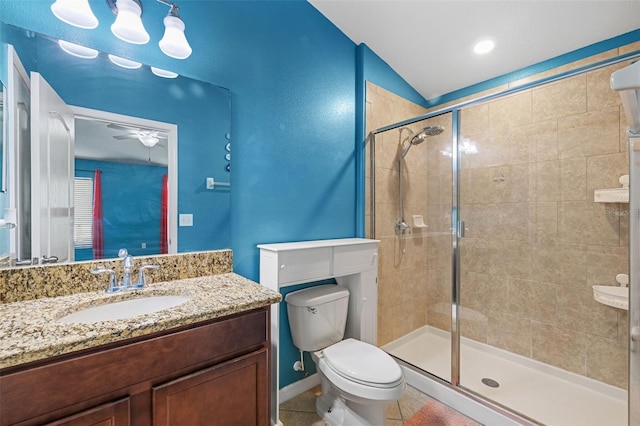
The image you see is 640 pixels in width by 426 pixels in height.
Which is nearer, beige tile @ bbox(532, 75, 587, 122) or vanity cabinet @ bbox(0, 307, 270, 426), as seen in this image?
vanity cabinet @ bbox(0, 307, 270, 426)

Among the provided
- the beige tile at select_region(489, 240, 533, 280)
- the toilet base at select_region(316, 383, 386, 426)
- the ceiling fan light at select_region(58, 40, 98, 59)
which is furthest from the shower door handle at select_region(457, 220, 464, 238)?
the ceiling fan light at select_region(58, 40, 98, 59)

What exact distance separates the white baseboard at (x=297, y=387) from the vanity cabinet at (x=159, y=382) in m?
0.70

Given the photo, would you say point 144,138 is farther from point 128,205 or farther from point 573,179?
point 573,179

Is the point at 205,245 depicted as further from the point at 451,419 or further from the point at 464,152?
the point at 464,152

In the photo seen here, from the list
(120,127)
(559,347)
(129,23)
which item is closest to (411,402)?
Answer: (559,347)

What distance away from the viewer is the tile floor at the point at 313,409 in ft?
5.39

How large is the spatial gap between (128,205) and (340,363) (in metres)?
1.30

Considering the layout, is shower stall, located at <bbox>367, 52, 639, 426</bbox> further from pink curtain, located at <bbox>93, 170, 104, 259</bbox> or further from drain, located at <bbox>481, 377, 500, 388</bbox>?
pink curtain, located at <bbox>93, 170, 104, 259</bbox>

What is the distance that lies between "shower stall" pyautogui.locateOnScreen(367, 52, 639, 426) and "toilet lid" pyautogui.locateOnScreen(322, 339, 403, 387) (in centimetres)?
70

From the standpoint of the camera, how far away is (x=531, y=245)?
2170 millimetres

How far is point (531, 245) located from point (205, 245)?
236cm

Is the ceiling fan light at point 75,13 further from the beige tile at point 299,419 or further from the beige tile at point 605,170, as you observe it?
the beige tile at point 605,170

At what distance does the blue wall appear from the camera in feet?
4.07

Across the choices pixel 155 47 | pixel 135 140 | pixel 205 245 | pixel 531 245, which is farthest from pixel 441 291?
pixel 155 47
